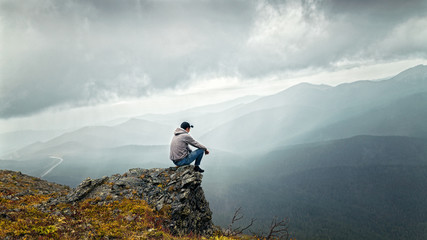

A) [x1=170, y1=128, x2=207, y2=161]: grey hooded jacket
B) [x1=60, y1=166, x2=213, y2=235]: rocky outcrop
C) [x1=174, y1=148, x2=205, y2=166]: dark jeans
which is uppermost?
[x1=170, y1=128, x2=207, y2=161]: grey hooded jacket

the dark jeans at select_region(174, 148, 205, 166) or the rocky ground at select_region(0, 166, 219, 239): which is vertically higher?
the dark jeans at select_region(174, 148, 205, 166)

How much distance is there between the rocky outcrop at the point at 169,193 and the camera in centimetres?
1384

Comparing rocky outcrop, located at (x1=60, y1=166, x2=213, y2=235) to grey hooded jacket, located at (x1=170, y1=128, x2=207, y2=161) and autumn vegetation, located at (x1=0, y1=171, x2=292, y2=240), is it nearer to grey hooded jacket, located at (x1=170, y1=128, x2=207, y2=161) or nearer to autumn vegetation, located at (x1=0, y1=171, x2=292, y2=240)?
autumn vegetation, located at (x1=0, y1=171, x2=292, y2=240)

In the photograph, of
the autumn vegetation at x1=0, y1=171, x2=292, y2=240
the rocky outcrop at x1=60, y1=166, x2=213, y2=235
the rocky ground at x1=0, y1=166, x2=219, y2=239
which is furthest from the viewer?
the rocky outcrop at x1=60, y1=166, x2=213, y2=235

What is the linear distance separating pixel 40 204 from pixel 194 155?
9739 millimetres

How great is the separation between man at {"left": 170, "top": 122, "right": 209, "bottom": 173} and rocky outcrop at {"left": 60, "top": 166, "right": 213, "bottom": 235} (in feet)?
2.65

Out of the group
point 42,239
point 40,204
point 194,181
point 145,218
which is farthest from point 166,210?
point 40,204

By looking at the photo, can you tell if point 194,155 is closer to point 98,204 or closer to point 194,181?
point 194,181

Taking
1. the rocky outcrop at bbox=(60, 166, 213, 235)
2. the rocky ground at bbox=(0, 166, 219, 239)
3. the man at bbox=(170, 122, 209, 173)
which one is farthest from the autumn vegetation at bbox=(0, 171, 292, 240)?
the man at bbox=(170, 122, 209, 173)

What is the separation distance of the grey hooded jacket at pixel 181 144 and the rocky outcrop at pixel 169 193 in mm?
1426

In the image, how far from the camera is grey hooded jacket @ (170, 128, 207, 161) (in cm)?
1508

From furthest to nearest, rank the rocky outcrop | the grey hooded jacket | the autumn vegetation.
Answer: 1. the grey hooded jacket
2. the rocky outcrop
3. the autumn vegetation

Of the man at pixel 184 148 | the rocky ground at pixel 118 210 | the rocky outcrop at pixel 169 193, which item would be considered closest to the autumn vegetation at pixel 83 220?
the rocky ground at pixel 118 210

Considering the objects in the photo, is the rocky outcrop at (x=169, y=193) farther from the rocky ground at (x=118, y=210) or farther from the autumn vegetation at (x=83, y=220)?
the autumn vegetation at (x=83, y=220)
